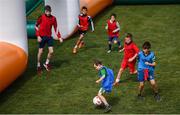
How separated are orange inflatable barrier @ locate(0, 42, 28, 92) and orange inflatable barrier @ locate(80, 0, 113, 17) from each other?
566 centimetres

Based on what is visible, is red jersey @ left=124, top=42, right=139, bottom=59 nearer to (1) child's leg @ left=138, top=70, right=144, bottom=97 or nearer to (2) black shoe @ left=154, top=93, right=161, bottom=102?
(1) child's leg @ left=138, top=70, right=144, bottom=97

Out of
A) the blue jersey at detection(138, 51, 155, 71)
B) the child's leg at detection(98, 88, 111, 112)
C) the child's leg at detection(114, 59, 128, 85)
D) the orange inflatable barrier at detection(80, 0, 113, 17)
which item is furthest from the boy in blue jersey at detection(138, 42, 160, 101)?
the orange inflatable barrier at detection(80, 0, 113, 17)

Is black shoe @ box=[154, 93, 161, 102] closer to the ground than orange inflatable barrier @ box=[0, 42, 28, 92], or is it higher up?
closer to the ground

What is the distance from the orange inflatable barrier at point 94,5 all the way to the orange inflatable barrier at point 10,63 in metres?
5.66

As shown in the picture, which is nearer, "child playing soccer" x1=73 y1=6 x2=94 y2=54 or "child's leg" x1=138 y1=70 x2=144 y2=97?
"child's leg" x1=138 y1=70 x2=144 y2=97

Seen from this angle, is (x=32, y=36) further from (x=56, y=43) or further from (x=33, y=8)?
(x=33, y=8)

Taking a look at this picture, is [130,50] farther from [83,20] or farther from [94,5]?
[94,5]

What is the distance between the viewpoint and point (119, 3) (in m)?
20.6

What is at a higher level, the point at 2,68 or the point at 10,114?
the point at 2,68

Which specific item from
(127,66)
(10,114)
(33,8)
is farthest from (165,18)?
(10,114)

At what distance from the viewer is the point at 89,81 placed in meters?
12.4

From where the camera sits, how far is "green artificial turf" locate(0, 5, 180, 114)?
10883 millimetres

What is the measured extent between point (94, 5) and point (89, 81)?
262 inches

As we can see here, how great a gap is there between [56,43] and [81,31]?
1.33m
